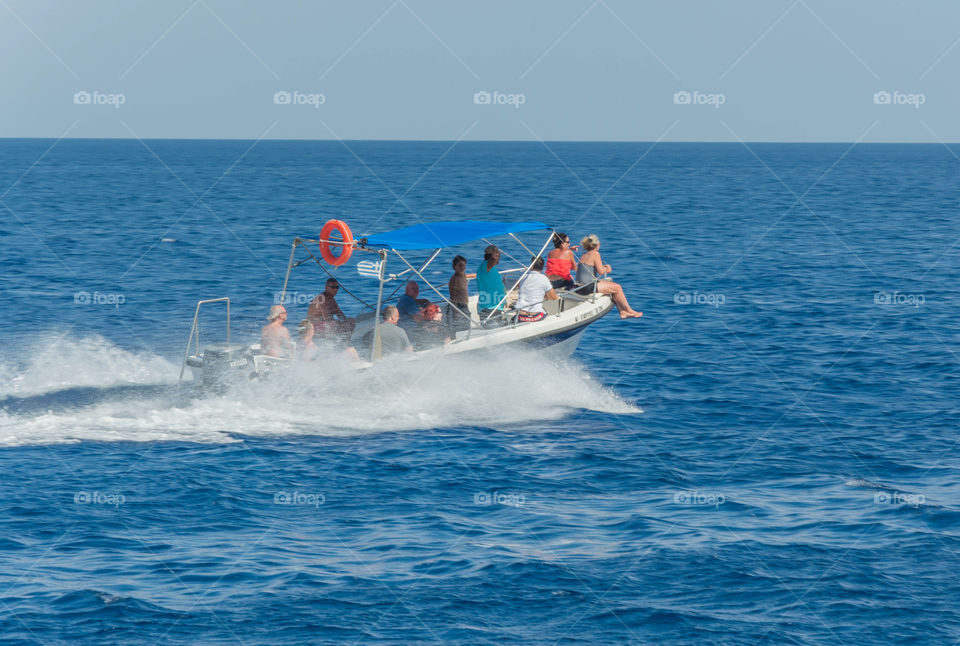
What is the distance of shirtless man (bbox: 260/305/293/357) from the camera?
55.9 ft

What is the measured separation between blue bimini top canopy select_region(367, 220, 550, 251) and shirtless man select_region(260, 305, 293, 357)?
1767 mm

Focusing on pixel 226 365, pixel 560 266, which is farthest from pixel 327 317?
pixel 560 266

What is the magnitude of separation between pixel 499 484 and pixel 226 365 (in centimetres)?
494

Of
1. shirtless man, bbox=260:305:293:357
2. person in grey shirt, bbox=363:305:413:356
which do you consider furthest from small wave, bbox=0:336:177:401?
person in grey shirt, bbox=363:305:413:356

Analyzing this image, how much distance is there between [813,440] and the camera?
55.3 feet

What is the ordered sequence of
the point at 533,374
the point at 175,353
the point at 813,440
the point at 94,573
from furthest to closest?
the point at 175,353
the point at 533,374
the point at 813,440
the point at 94,573

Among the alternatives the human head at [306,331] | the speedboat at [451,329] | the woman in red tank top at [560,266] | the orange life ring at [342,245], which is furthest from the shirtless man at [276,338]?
the woman in red tank top at [560,266]

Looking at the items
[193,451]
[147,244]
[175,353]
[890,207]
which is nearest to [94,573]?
[193,451]

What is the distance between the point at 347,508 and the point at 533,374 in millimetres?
5680

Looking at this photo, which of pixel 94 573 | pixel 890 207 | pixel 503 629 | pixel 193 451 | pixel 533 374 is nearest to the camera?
pixel 503 629

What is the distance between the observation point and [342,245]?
57.4ft

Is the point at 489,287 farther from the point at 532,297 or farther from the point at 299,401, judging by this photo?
the point at 299,401

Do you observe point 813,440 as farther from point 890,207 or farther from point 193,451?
point 890,207

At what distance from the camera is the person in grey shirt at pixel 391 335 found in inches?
672
